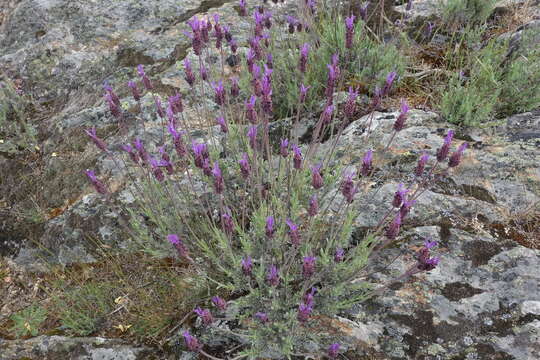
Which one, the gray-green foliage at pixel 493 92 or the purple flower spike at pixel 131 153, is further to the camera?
the gray-green foliage at pixel 493 92

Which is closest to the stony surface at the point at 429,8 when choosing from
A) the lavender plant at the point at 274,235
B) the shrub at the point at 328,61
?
the shrub at the point at 328,61

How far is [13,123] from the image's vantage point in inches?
137

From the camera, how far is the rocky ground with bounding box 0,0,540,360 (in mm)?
1725

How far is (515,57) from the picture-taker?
3.00 metres

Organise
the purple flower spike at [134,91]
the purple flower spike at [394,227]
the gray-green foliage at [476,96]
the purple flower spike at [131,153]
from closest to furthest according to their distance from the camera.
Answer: the purple flower spike at [394,227], the purple flower spike at [131,153], the purple flower spike at [134,91], the gray-green foliage at [476,96]

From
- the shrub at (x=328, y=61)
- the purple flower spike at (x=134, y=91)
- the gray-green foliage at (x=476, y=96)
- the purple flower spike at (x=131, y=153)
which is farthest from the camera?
the shrub at (x=328, y=61)

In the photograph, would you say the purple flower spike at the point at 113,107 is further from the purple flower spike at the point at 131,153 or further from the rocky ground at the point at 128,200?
the rocky ground at the point at 128,200

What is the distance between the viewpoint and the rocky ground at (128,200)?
1725 mm

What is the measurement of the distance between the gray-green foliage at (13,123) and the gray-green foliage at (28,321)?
1.52m

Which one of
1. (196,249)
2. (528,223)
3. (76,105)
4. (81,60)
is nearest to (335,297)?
(196,249)

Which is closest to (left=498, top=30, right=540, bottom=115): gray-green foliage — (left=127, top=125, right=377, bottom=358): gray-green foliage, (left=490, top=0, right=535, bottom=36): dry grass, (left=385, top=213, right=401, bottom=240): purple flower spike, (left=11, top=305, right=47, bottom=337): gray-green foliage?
(left=490, top=0, right=535, bottom=36): dry grass

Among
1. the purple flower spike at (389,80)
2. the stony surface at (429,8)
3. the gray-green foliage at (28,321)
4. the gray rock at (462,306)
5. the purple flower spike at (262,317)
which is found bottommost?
the gray-green foliage at (28,321)

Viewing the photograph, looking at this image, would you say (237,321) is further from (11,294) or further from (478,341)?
(11,294)

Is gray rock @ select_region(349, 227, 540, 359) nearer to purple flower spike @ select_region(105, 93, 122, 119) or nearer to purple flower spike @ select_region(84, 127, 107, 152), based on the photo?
purple flower spike @ select_region(84, 127, 107, 152)
